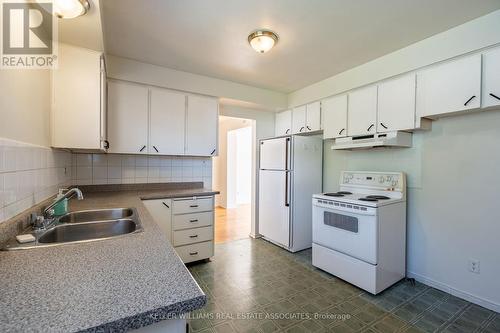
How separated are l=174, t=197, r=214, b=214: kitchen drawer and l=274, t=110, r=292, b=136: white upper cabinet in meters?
1.79

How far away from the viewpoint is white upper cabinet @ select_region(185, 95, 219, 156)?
306cm

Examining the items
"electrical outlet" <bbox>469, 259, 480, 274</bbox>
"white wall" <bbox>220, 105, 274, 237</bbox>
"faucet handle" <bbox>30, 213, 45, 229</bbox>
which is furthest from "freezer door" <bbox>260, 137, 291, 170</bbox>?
"faucet handle" <bbox>30, 213, 45, 229</bbox>

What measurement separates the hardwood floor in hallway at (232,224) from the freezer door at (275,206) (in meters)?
0.55

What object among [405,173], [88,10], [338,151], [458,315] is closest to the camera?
[88,10]

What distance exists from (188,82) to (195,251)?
2158 millimetres

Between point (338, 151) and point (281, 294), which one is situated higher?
point (338, 151)

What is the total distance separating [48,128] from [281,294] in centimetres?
248

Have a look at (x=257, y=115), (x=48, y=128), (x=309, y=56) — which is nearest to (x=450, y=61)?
(x=309, y=56)

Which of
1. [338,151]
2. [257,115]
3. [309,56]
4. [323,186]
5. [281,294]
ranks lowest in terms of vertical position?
[281,294]

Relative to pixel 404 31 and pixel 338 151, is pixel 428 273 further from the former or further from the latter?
pixel 404 31

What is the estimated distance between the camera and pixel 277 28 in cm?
207

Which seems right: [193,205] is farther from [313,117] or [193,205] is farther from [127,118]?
[313,117]

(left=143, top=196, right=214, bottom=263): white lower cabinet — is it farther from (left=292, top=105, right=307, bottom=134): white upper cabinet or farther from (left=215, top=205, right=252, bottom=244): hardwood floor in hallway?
(left=292, top=105, right=307, bottom=134): white upper cabinet

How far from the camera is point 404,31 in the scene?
2.10 meters
